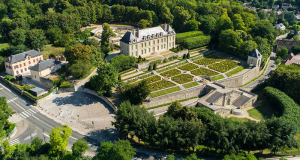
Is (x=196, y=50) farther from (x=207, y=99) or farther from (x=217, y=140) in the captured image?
(x=217, y=140)

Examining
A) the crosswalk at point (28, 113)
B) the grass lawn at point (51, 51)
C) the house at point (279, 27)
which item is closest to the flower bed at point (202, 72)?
the grass lawn at point (51, 51)

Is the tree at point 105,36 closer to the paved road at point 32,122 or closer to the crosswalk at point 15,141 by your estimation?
the paved road at point 32,122

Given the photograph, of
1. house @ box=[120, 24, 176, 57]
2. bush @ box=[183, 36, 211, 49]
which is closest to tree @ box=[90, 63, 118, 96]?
house @ box=[120, 24, 176, 57]

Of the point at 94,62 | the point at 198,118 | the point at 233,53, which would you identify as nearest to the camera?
the point at 198,118

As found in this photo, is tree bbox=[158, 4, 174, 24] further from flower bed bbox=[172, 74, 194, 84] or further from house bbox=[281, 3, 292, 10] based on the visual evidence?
house bbox=[281, 3, 292, 10]

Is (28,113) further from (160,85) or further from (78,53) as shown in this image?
(160,85)

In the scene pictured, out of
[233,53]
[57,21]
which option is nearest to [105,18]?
[57,21]
